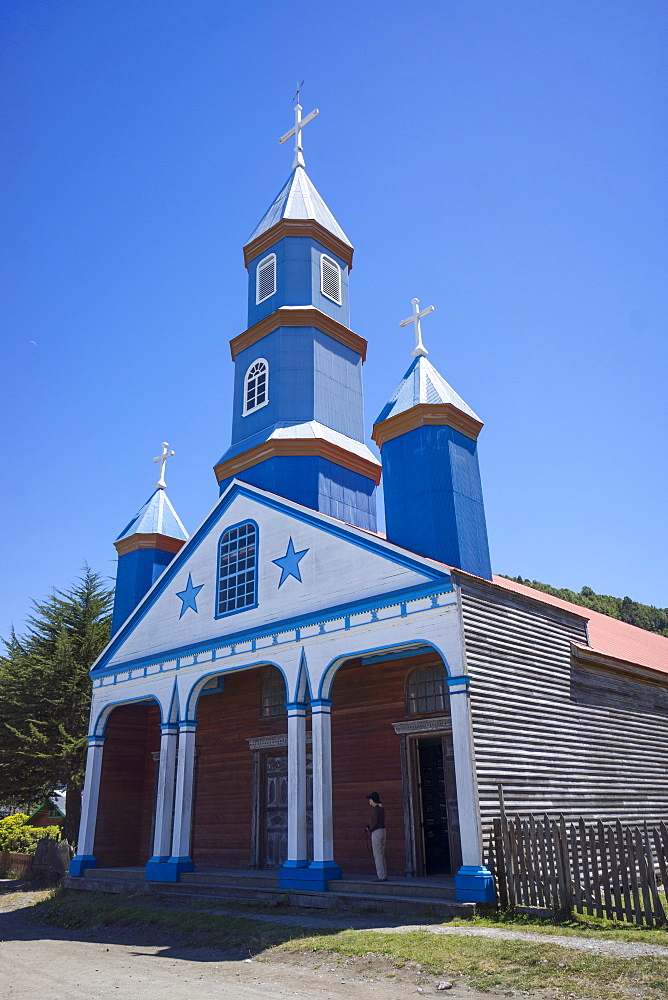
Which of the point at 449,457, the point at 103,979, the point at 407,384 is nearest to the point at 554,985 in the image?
the point at 103,979

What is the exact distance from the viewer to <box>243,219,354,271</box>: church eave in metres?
22.6

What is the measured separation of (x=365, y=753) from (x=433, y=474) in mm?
6069

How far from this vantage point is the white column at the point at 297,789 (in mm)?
12961

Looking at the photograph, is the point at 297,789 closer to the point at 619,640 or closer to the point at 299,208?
the point at 619,640

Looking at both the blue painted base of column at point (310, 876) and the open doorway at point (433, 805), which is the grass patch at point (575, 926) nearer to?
the blue painted base of column at point (310, 876)

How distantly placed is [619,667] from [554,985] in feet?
33.5

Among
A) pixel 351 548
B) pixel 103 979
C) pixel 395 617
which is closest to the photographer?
pixel 103 979

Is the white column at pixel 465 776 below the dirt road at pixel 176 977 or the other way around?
the other way around

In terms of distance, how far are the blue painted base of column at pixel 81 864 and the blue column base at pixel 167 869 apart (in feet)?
11.4

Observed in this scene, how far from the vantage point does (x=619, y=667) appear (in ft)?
52.6

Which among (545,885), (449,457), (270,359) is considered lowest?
(545,885)

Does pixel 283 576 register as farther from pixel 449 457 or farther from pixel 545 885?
pixel 545 885

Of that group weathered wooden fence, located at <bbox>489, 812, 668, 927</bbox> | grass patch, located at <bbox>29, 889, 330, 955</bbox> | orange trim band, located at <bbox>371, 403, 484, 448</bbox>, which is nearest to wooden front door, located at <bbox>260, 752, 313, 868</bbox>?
grass patch, located at <bbox>29, 889, 330, 955</bbox>

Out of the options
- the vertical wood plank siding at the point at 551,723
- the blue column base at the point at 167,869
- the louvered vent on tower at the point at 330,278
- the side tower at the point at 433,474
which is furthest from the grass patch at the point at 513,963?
the louvered vent on tower at the point at 330,278
